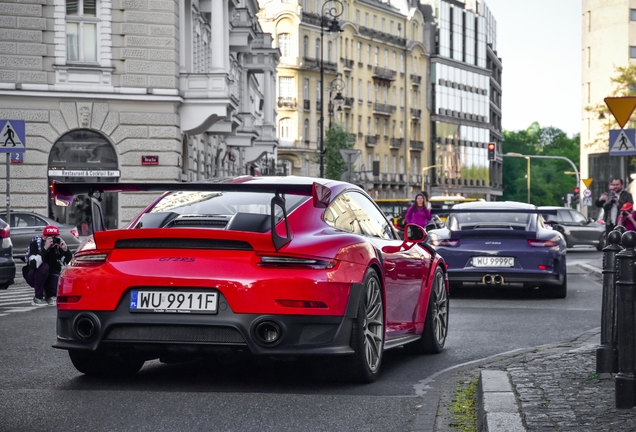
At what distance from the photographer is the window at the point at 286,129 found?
11908 centimetres

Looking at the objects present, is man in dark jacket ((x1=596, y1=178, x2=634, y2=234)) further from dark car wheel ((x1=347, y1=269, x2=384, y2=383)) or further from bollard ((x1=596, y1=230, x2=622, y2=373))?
dark car wheel ((x1=347, y1=269, x2=384, y2=383))

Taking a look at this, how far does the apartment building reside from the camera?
11981 cm

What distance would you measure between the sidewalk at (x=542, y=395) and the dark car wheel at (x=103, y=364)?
2051 millimetres

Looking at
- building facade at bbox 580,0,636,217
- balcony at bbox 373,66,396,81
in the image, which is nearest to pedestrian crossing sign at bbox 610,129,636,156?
building facade at bbox 580,0,636,217

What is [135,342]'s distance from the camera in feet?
25.6

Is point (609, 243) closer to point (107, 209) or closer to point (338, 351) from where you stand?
point (338, 351)

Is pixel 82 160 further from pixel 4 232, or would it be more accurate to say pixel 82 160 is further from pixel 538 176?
pixel 538 176

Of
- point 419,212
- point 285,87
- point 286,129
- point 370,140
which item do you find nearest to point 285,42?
point 285,87

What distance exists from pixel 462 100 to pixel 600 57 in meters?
47.4

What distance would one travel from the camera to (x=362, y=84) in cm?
13275

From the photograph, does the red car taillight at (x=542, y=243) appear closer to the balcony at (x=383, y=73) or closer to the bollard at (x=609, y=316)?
the bollard at (x=609, y=316)

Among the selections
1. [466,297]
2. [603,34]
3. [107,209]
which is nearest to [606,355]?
[466,297]

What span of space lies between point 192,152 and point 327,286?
35259mm

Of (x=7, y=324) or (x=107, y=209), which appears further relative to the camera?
(x=107, y=209)
